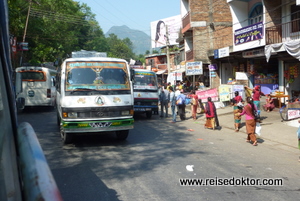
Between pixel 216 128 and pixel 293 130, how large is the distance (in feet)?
9.80

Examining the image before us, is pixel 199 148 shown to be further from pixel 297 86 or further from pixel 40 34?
pixel 40 34

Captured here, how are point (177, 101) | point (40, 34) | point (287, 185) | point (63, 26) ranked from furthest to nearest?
point (63, 26) → point (40, 34) → point (177, 101) → point (287, 185)

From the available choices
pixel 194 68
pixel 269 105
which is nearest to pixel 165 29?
pixel 194 68

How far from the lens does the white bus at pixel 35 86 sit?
695 inches

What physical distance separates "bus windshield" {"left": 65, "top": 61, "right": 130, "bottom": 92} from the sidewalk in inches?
206

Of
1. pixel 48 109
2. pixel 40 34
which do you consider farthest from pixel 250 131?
pixel 40 34

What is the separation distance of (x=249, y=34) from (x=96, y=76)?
1045 centimetres

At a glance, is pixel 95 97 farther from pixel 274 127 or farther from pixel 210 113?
pixel 274 127

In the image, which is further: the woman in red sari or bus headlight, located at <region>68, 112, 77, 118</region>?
the woman in red sari

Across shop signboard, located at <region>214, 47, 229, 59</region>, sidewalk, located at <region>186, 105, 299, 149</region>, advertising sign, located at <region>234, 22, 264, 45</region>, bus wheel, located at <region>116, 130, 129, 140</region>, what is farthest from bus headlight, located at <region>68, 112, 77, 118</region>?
shop signboard, located at <region>214, 47, 229, 59</region>

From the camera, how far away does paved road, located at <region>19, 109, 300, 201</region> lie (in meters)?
4.88

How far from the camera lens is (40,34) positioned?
97.3 ft

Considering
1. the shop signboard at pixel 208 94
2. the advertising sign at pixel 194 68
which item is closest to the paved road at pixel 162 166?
the shop signboard at pixel 208 94

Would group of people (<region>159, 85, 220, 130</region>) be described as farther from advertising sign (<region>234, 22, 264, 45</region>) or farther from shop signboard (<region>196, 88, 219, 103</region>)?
advertising sign (<region>234, 22, 264, 45</region>)
